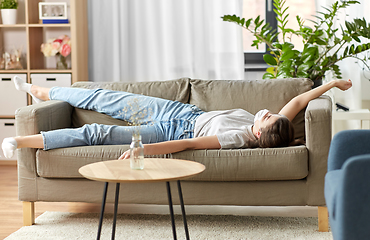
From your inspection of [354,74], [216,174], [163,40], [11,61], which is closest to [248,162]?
[216,174]

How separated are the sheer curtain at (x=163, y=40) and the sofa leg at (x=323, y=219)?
76.1 inches

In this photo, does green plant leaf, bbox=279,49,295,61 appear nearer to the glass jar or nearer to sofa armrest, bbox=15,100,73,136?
sofa armrest, bbox=15,100,73,136

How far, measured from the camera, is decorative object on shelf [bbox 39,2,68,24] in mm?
3639

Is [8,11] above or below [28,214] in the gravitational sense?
above

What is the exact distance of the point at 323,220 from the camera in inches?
82.0

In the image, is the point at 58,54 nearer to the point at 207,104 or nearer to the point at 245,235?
the point at 207,104

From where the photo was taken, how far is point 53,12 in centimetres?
367

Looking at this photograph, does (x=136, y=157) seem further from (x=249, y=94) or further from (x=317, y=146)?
(x=249, y=94)

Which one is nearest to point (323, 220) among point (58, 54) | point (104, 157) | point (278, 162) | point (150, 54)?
point (278, 162)

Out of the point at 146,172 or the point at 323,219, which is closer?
the point at 146,172

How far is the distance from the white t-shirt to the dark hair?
0.08 m

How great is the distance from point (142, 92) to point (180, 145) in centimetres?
82

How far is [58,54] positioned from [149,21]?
34.9 inches

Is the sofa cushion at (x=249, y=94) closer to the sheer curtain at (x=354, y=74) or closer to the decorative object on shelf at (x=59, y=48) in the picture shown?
the sheer curtain at (x=354, y=74)
